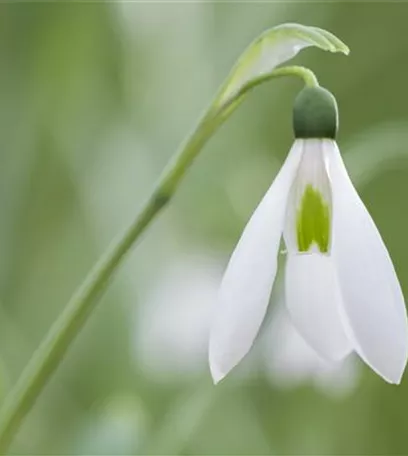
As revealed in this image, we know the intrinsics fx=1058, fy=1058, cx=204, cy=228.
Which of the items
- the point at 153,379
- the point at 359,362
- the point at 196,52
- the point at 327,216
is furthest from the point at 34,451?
the point at 327,216

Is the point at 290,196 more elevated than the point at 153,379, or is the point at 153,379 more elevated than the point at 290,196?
the point at 290,196

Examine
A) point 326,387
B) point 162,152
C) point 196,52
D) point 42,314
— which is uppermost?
point 196,52

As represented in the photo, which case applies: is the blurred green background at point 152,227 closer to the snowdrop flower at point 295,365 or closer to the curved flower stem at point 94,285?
the snowdrop flower at point 295,365

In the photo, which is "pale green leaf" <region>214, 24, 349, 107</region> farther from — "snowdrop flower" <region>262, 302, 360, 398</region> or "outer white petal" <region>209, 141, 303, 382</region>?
"snowdrop flower" <region>262, 302, 360, 398</region>

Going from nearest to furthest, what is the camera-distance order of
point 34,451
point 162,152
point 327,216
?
point 327,216 → point 34,451 → point 162,152

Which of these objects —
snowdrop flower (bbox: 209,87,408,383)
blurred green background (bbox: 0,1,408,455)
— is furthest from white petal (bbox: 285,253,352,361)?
blurred green background (bbox: 0,1,408,455)

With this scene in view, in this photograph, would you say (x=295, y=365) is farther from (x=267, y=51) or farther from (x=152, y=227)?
(x=267, y=51)

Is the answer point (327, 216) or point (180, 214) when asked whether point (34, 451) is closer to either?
point (180, 214)
